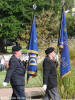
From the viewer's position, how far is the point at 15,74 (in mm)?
7180

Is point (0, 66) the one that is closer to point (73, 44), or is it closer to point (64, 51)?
point (73, 44)

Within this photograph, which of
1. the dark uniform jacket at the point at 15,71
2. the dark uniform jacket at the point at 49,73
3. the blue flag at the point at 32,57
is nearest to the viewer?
the dark uniform jacket at the point at 15,71

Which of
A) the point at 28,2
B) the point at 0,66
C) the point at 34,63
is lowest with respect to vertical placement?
the point at 0,66

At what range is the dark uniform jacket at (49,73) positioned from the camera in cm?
737

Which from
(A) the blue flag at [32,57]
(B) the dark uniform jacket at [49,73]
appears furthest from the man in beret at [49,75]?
(A) the blue flag at [32,57]

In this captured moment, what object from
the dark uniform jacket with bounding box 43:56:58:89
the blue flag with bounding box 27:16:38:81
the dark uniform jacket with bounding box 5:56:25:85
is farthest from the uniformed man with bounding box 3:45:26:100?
the blue flag with bounding box 27:16:38:81

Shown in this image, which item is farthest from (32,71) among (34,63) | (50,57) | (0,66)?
(0,66)

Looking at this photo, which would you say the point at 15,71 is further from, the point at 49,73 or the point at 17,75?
the point at 49,73

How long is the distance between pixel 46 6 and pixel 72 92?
3277 centimetres

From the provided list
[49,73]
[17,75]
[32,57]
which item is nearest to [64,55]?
[32,57]

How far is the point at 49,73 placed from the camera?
746 centimetres

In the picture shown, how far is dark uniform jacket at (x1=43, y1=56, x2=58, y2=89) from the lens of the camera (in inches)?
290

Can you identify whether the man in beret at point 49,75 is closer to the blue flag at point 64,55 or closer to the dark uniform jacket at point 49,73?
the dark uniform jacket at point 49,73

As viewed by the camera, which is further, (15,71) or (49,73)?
(49,73)
